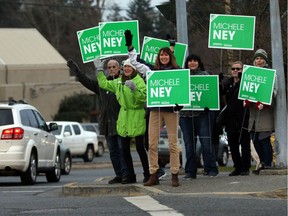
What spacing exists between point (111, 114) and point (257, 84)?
2263mm

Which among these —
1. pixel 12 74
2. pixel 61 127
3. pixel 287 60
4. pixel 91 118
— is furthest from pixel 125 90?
A: pixel 91 118

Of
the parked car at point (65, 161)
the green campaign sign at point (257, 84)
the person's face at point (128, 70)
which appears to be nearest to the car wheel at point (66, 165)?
the parked car at point (65, 161)

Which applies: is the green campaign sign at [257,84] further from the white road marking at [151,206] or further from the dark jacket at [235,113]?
the white road marking at [151,206]

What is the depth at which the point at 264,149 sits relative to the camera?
15.7m

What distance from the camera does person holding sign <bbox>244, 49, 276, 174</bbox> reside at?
15609mm

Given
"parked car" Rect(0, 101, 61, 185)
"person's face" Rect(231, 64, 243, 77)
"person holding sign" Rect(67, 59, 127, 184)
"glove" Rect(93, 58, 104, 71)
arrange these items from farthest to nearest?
"parked car" Rect(0, 101, 61, 185)
"person's face" Rect(231, 64, 243, 77)
"person holding sign" Rect(67, 59, 127, 184)
"glove" Rect(93, 58, 104, 71)

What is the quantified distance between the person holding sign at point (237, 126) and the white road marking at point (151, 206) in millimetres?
3078

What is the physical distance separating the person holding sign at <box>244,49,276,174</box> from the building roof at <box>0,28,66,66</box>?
140 ft

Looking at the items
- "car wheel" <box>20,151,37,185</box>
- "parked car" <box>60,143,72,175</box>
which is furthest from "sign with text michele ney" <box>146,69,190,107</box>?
"parked car" <box>60,143,72,175</box>

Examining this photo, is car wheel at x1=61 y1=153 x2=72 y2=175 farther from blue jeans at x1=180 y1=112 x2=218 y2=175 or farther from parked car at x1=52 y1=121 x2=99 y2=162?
blue jeans at x1=180 y1=112 x2=218 y2=175

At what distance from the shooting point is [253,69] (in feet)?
51.0

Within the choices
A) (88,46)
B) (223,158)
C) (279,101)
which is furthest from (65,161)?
(279,101)

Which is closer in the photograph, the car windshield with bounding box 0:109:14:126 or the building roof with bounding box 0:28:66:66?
the car windshield with bounding box 0:109:14:126

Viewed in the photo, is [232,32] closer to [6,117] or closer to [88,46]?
[88,46]
